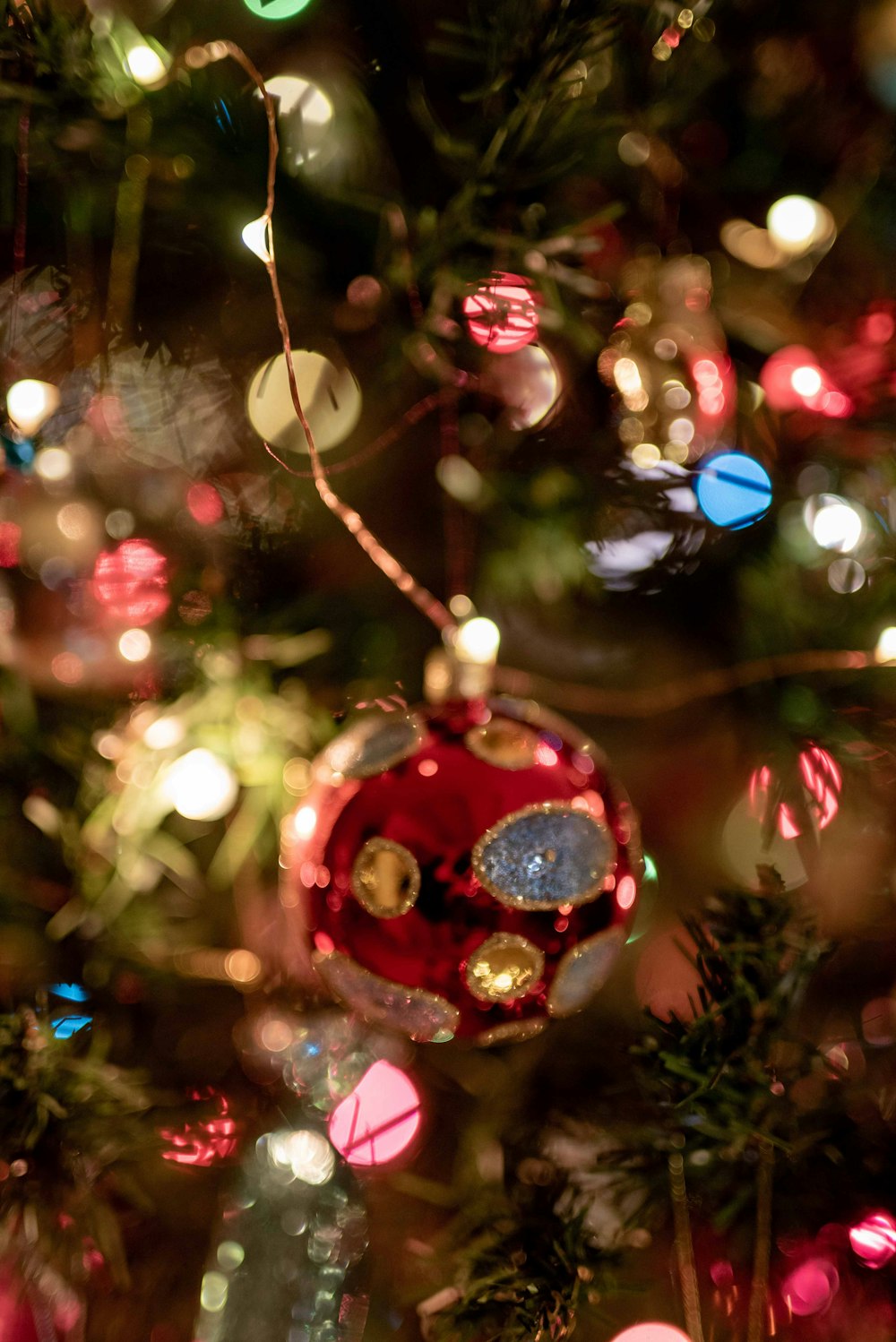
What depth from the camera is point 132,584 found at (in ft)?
2.10

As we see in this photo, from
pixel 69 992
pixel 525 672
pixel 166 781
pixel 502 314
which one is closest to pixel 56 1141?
pixel 69 992

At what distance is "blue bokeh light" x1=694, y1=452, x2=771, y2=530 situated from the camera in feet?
2.03

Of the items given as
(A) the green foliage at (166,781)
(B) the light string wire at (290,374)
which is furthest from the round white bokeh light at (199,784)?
(B) the light string wire at (290,374)

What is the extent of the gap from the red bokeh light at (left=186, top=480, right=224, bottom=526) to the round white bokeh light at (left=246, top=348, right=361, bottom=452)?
0.19 ft

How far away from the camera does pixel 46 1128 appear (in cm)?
54

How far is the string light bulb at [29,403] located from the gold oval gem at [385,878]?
390 millimetres

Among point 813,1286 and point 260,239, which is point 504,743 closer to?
point 260,239

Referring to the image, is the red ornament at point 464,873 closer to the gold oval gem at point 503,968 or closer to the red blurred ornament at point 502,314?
the gold oval gem at point 503,968

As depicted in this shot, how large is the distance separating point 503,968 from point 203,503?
40 cm

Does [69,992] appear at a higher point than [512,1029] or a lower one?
lower

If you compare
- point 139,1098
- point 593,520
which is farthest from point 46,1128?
point 593,520

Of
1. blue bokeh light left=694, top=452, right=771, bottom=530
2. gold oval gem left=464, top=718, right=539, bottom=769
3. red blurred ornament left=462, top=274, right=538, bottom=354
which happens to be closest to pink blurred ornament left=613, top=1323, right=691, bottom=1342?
gold oval gem left=464, top=718, right=539, bottom=769

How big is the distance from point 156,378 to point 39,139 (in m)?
0.15

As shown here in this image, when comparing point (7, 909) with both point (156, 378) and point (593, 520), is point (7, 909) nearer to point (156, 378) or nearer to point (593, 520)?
point (156, 378)
